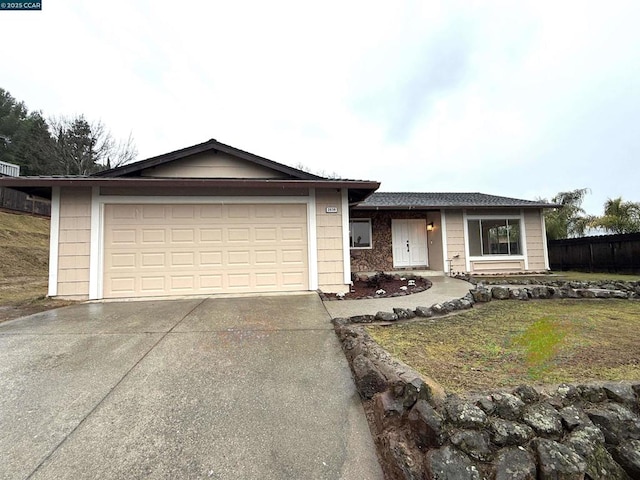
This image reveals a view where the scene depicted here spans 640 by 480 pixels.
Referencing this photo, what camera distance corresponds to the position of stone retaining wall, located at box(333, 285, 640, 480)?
57.2 inches

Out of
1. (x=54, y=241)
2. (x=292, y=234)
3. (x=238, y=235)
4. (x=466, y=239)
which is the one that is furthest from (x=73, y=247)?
(x=466, y=239)

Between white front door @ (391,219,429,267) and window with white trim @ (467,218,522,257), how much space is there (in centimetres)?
169

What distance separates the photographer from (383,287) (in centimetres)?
737

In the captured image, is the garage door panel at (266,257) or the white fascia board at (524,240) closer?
the garage door panel at (266,257)

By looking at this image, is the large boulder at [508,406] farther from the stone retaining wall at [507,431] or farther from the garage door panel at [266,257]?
the garage door panel at [266,257]

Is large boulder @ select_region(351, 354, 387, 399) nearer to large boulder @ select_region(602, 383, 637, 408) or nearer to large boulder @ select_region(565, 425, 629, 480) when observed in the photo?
large boulder @ select_region(565, 425, 629, 480)

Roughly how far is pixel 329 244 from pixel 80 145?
25.0 metres

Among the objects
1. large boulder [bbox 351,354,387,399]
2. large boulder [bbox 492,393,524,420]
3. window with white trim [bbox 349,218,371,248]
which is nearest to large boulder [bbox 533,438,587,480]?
large boulder [bbox 492,393,524,420]

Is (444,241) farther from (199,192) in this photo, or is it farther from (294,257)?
(199,192)

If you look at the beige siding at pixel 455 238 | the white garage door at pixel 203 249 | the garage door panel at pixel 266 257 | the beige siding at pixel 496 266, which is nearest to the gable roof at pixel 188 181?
the white garage door at pixel 203 249

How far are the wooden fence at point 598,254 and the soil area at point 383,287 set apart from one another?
25.6 ft

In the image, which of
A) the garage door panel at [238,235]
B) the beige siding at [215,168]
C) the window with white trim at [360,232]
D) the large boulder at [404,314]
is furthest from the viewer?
the window with white trim at [360,232]

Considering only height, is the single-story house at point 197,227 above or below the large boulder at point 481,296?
above

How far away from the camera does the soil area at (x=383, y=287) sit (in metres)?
6.27
